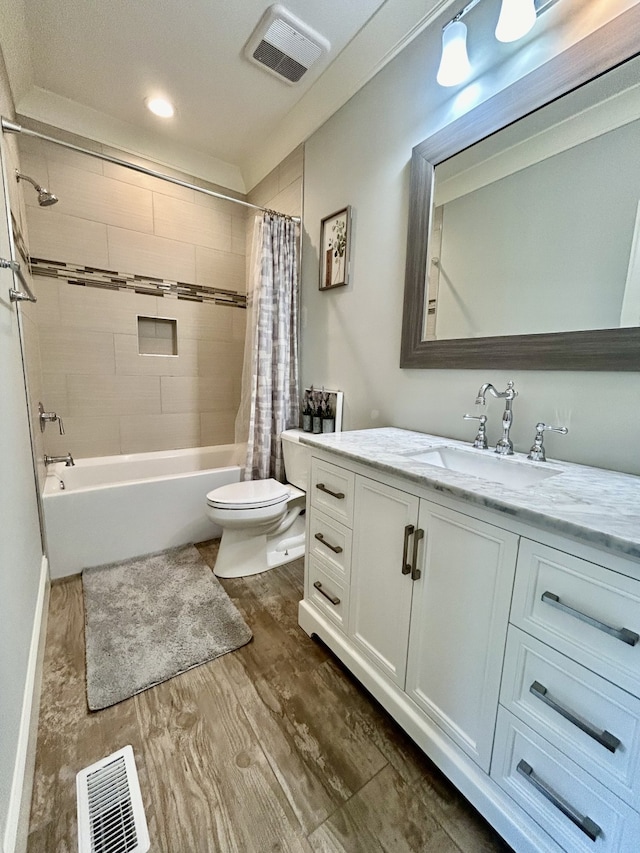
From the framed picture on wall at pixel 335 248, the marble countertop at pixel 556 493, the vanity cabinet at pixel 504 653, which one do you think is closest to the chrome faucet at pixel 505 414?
the marble countertop at pixel 556 493

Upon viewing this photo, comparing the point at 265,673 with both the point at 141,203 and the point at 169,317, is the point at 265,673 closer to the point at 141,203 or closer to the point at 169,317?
the point at 169,317

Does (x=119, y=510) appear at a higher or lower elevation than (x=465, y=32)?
lower

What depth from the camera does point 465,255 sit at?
1.39 m

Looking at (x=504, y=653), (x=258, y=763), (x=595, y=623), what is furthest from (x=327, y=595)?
(x=595, y=623)

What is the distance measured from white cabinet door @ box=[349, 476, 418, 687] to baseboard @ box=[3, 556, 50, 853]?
3.01 ft

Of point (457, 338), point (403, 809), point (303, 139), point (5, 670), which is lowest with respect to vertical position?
point (403, 809)

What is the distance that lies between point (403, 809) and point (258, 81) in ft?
10.1

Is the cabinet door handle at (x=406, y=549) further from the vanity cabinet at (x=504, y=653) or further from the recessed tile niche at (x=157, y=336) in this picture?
the recessed tile niche at (x=157, y=336)

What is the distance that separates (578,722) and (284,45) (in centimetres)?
266

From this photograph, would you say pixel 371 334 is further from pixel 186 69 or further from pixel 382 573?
pixel 186 69

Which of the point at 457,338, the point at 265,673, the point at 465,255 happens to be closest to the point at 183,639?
the point at 265,673

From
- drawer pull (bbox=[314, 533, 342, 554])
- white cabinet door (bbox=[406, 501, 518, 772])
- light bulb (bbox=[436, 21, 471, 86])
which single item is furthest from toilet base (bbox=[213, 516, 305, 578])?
light bulb (bbox=[436, 21, 471, 86])

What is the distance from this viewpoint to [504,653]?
763mm

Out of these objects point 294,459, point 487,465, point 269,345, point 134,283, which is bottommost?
point 294,459
